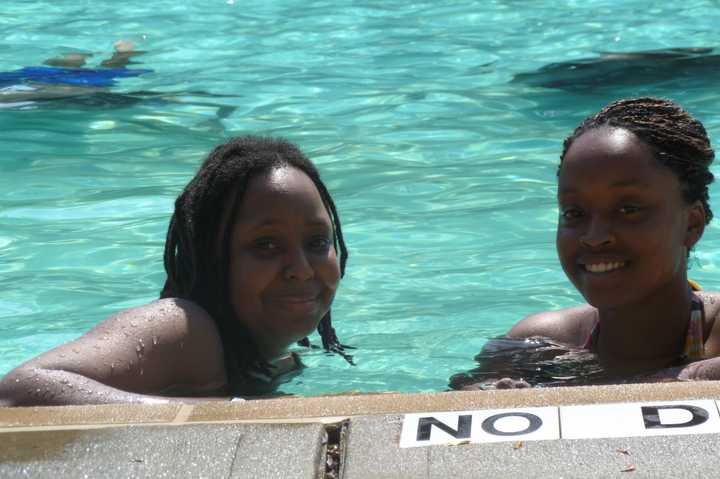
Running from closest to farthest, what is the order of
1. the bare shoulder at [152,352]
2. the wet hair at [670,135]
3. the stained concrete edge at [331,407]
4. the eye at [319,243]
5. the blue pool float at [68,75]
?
the stained concrete edge at [331,407] < the bare shoulder at [152,352] < the wet hair at [670,135] < the eye at [319,243] < the blue pool float at [68,75]

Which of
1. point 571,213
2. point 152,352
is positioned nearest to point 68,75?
point 152,352

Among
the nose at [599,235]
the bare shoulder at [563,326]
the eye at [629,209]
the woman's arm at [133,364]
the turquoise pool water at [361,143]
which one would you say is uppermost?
the eye at [629,209]

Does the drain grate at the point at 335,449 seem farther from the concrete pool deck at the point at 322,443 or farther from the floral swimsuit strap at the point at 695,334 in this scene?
the floral swimsuit strap at the point at 695,334

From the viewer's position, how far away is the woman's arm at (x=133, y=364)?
3.03 metres

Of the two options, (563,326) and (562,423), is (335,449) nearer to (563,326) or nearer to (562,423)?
(562,423)

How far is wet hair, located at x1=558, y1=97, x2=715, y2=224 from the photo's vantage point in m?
3.49

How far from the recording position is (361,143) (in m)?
7.82

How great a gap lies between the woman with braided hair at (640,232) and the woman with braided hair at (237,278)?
71cm

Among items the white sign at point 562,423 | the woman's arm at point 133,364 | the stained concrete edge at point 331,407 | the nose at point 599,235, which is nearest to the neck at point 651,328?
the nose at point 599,235

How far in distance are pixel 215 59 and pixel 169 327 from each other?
726 centimetres

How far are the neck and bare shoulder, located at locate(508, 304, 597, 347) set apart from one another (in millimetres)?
295

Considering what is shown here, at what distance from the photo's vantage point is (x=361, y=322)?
5.39m

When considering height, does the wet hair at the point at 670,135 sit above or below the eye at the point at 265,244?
above

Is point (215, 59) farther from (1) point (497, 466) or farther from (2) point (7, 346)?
(1) point (497, 466)
